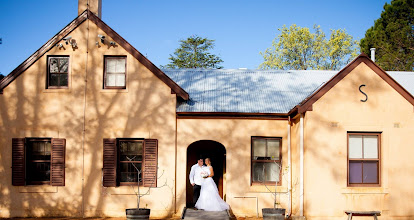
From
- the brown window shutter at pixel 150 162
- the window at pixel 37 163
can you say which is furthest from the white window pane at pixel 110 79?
the window at pixel 37 163

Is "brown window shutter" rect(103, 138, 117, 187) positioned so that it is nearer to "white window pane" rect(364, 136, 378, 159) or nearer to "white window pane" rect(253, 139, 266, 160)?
"white window pane" rect(253, 139, 266, 160)

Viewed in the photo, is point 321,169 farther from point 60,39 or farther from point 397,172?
point 60,39

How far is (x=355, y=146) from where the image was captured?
641 inches

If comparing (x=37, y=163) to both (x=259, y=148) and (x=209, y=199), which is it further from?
(x=259, y=148)

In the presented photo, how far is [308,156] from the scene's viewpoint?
52.5 feet

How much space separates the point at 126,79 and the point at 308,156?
21.8 ft

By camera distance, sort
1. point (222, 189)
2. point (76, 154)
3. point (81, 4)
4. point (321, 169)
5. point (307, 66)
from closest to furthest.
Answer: point (321, 169) → point (76, 154) → point (81, 4) → point (222, 189) → point (307, 66)

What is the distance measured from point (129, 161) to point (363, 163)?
25.3ft

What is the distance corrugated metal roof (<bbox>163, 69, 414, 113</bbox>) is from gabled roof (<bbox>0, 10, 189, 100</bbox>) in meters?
1.08

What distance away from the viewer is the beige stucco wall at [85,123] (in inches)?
669

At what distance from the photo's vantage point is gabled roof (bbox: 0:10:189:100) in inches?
679

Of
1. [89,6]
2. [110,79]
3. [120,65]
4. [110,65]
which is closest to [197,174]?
[110,79]

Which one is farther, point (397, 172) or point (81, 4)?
point (81, 4)

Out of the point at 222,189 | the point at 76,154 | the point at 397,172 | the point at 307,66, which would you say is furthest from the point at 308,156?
the point at 307,66
